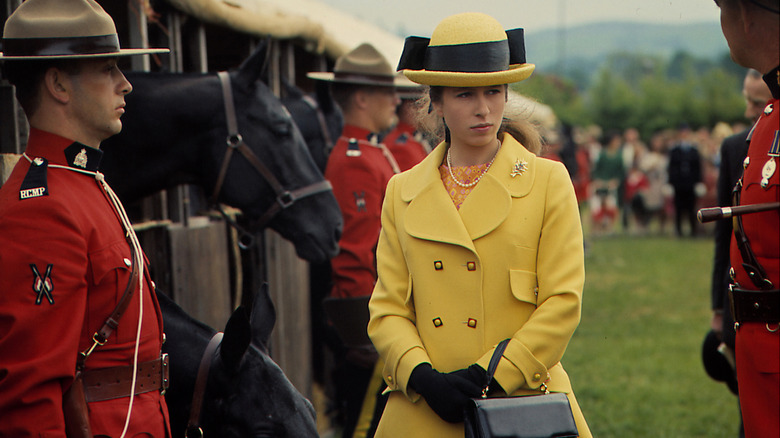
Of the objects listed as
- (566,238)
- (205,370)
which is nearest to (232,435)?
(205,370)

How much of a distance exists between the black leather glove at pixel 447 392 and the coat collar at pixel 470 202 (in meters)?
0.41

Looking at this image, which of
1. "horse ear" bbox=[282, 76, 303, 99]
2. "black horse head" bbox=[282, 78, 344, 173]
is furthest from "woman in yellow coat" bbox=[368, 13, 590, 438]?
"horse ear" bbox=[282, 76, 303, 99]

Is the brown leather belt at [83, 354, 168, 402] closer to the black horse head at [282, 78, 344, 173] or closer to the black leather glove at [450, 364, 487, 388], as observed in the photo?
the black leather glove at [450, 364, 487, 388]

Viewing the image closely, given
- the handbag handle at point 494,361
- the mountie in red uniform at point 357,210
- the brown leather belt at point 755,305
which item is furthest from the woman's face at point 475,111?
the mountie in red uniform at point 357,210

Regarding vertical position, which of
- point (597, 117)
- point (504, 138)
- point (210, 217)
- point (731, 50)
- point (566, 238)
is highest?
point (731, 50)

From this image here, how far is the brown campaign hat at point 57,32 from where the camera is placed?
2512 millimetres

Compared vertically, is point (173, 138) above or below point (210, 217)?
above

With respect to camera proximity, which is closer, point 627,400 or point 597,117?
point 627,400

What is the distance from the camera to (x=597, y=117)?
5306 centimetres

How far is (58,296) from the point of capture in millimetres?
2285

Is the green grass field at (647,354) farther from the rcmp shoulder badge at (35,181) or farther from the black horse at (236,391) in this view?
the rcmp shoulder badge at (35,181)

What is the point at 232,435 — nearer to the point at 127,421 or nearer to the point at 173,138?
the point at 127,421

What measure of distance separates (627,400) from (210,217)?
146 inches

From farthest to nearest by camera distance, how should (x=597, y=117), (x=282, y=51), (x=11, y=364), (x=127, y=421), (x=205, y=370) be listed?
(x=597, y=117) < (x=282, y=51) < (x=205, y=370) < (x=127, y=421) < (x=11, y=364)
